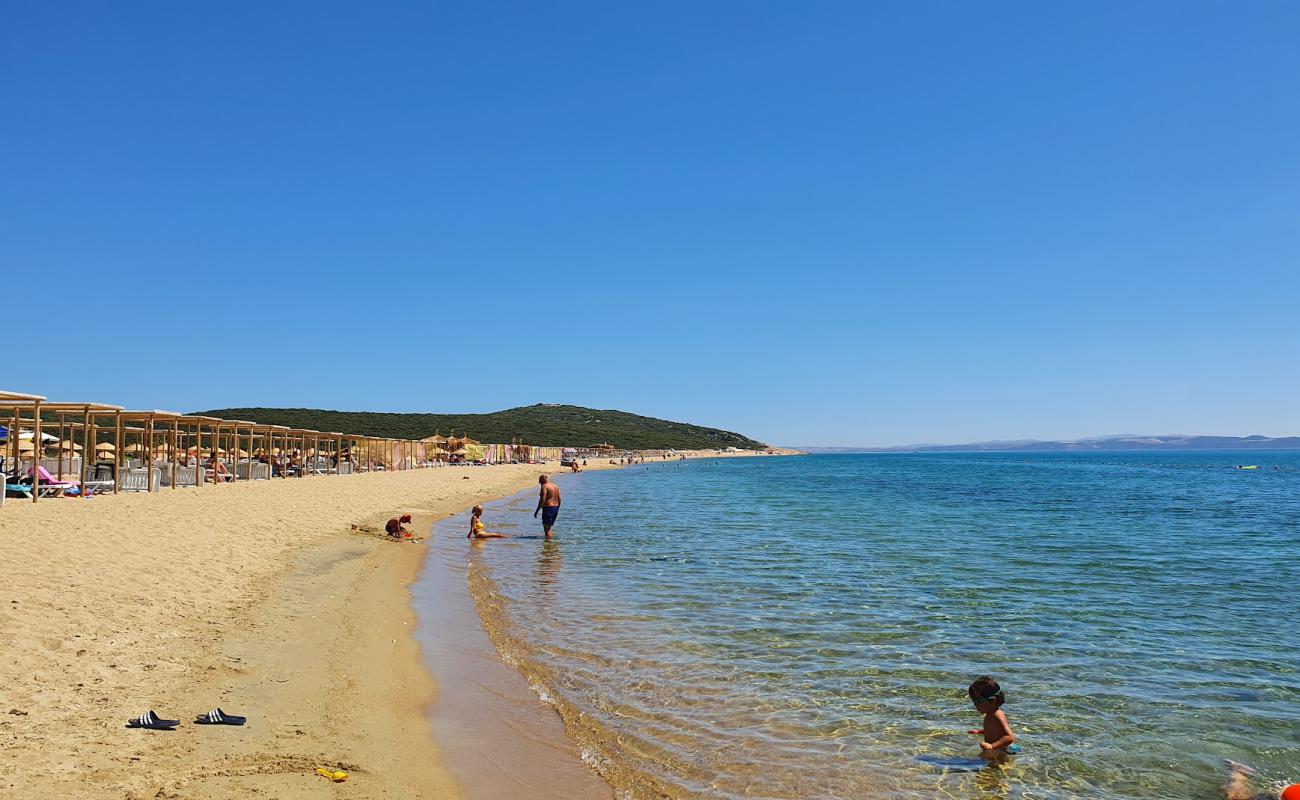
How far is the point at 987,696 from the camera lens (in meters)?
5.51

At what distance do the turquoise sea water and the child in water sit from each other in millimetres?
143

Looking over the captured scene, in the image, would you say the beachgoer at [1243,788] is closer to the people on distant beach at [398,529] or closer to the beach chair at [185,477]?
the people on distant beach at [398,529]

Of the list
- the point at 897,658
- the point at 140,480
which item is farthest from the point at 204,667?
the point at 140,480

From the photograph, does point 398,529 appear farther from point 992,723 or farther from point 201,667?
point 992,723

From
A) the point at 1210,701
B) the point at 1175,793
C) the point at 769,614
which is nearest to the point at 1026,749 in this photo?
the point at 1175,793

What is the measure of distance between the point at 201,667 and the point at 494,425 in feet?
492

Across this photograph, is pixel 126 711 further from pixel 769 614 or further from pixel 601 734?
pixel 769 614

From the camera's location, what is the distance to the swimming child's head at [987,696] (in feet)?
17.9

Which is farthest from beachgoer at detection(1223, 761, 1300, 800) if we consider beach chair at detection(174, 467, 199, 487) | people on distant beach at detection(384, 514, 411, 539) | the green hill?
the green hill

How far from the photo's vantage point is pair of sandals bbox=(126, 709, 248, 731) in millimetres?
4715

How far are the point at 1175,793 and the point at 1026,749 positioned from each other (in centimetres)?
89

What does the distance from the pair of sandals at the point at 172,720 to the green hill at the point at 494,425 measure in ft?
334

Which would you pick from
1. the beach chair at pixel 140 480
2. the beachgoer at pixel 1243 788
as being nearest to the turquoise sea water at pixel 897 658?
the beachgoer at pixel 1243 788

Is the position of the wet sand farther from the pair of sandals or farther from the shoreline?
the pair of sandals
